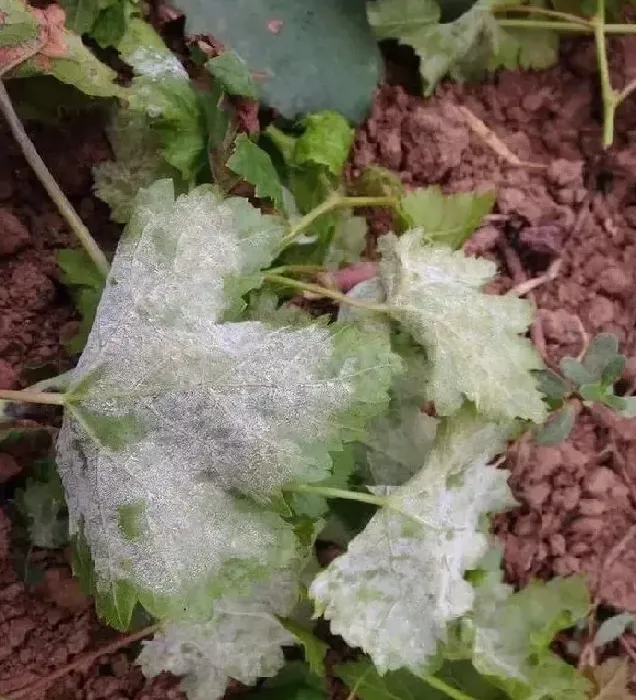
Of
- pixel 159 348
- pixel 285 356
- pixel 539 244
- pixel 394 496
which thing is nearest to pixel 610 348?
pixel 539 244

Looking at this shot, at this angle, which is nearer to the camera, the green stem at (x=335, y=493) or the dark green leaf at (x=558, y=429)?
the green stem at (x=335, y=493)

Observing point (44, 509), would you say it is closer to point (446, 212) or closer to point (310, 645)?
point (310, 645)

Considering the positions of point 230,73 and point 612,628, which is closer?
point 230,73

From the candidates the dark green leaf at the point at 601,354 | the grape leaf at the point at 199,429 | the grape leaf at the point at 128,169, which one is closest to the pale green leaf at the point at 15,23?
the grape leaf at the point at 128,169

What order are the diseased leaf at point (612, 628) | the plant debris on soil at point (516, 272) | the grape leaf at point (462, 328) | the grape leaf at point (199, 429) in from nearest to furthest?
the grape leaf at point (199, 429) < the grape leaf at point (462, 328) < the plant debris on soil at point (516, 272) < the diseased leaf at point (612, 628)

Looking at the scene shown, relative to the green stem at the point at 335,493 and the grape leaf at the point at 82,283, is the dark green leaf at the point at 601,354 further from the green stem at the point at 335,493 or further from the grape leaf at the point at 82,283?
the grape leaf at the point at 82,283

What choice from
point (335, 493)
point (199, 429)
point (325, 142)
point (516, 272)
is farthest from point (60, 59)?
point (516, 272)

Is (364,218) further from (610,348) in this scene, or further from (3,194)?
(3,194)
